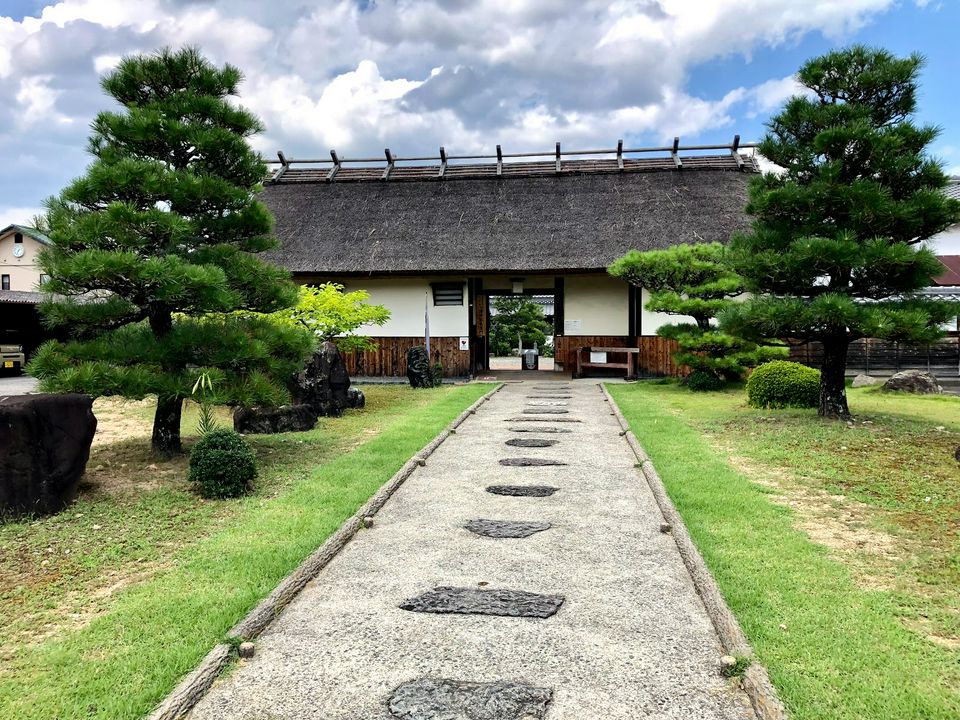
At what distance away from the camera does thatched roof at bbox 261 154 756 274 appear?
1694 cm

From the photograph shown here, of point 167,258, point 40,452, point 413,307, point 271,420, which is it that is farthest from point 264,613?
point 413,307

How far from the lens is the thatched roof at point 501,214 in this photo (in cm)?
1694

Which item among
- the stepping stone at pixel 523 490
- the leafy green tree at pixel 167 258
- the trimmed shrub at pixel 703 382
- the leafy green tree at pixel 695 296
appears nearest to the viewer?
the stepping stone at pixel 523 490

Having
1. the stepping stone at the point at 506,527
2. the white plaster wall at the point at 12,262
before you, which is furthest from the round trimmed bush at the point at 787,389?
the white plaster wall at the point at 12,262

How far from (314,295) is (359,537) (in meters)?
8.12

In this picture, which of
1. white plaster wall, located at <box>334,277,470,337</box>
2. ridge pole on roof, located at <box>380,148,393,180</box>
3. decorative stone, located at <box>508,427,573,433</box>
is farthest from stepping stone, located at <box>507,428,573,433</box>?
ridge pole on roof, located at <box>380,148,393,180</box>

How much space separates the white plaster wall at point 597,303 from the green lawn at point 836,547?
787 cm

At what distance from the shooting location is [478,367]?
64.3 ft

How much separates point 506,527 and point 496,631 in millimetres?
1766

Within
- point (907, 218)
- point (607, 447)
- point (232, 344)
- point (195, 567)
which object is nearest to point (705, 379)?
point (907, 218)

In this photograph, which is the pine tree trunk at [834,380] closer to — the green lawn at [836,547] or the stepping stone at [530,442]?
the green lawn at [836,547]

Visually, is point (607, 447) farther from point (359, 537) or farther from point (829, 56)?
point (829, 56)

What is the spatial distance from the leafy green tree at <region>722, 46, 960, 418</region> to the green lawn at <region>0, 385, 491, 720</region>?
19.1 feet

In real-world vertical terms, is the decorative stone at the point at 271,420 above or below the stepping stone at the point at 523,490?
above
